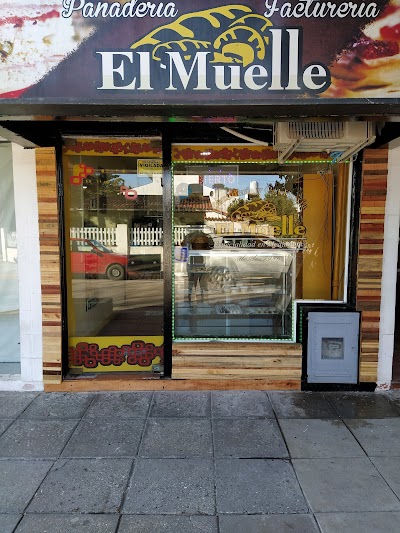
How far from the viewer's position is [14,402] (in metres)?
4.23

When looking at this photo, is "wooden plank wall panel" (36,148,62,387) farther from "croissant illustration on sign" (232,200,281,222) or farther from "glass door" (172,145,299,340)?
"croissant illustration on sign" (232,200,281,222)

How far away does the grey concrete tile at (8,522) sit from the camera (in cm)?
247

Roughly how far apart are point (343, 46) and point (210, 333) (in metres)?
3.26

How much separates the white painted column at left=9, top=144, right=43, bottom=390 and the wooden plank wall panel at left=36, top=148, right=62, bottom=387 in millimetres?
63

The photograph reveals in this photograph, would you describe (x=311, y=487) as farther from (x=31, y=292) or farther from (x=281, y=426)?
(x=31, y=292)

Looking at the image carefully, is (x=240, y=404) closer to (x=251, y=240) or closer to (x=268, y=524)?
(x=268, y=524)

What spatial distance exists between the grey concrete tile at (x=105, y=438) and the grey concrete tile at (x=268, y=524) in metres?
1.05

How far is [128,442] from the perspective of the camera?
3441mm

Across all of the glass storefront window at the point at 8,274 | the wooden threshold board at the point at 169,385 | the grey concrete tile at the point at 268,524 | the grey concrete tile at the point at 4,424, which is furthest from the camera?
the glass storefront window at the point at 8,274

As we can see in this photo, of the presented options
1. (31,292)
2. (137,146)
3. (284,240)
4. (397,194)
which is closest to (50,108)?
(137,146)

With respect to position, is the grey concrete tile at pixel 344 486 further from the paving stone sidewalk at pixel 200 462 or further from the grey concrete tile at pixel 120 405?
the grey concrete tile at pixel 120 405

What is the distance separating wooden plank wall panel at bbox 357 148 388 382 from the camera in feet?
14.2

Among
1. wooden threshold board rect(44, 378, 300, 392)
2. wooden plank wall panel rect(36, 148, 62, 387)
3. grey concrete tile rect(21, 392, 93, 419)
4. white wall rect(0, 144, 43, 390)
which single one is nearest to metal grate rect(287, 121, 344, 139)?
wooden plank wall panel rect(36, 148, 62, 387)

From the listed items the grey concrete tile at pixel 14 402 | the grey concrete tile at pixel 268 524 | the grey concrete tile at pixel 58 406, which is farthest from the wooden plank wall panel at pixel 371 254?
the grey concrete tile at pixel 14 402
